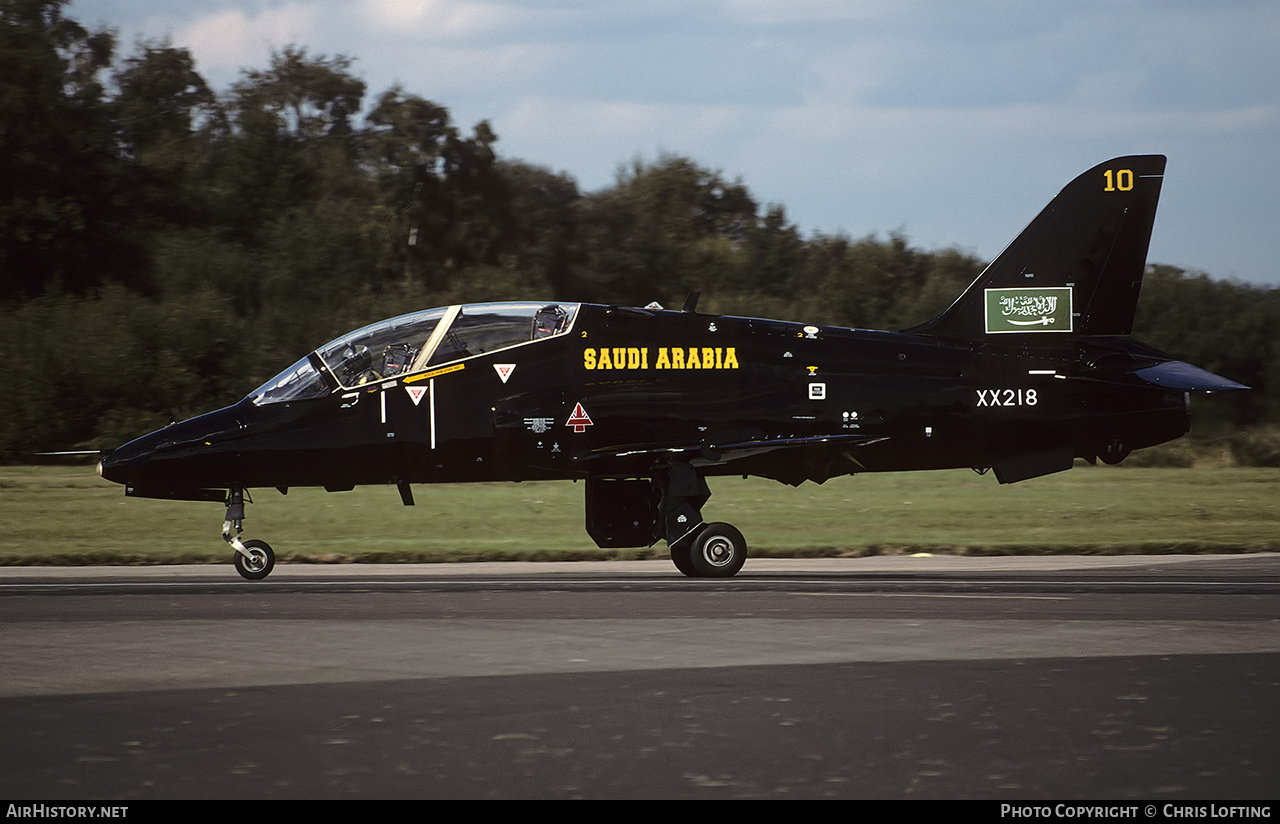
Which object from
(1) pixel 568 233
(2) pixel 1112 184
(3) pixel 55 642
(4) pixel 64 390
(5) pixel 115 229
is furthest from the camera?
(1) pixel 568 233

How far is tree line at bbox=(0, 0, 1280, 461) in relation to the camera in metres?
33.1

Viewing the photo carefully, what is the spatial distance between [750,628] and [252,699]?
4360 millimetres

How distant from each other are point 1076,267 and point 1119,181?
1303 millimetres

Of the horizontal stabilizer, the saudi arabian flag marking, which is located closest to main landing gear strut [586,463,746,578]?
the saudi arabian flag marking

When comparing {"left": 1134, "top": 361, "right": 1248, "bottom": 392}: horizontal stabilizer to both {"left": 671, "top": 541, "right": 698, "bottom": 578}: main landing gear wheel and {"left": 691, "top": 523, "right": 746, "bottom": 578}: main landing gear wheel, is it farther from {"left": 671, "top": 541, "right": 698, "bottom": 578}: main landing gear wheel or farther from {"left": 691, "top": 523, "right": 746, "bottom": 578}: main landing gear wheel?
{"left": 671, "top": 541, "right": 698, "bottom": 578}: main landing gear wheel

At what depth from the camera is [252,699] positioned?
8953 millimetres

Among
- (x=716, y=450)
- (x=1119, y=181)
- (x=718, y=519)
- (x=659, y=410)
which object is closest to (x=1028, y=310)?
(x=1119, y=181)

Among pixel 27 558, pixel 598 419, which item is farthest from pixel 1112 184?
pixel 27 558

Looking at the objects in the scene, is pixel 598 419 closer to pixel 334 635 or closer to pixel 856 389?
pixel 856 389

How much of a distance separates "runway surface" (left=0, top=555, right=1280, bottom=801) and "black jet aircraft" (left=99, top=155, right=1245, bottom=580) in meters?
1.96

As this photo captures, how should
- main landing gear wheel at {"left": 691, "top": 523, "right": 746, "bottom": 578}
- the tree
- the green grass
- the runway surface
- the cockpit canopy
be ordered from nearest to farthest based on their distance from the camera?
the runway surface, main landing gear wheel at {"left": 691, "top": 523, "right": 746, "bottom": 578}, the cockpit canopy, the green grass, the tree

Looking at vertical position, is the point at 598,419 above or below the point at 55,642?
above

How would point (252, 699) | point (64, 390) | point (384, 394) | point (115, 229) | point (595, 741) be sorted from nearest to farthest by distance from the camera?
point (595, 741)
point (252, 699)
point (384, 394)
point (64, 390)
point (115, 229)

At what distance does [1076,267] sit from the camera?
18.8 m
